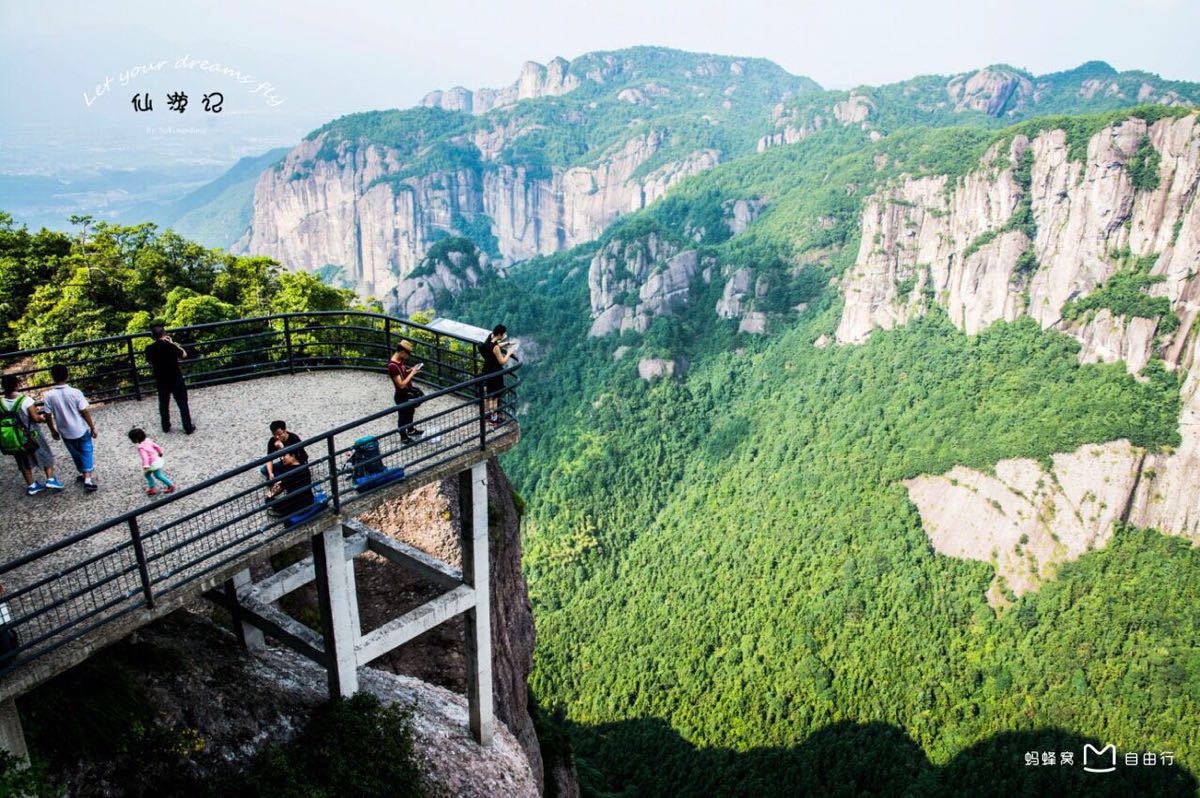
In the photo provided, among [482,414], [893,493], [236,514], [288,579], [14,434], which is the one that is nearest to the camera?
[236,514]

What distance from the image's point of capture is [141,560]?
816 cm

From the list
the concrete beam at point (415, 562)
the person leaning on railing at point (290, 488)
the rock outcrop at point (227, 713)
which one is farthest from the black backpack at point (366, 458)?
the rock outcrop at point (227, 713)

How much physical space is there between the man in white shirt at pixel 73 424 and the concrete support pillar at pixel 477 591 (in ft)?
17.1

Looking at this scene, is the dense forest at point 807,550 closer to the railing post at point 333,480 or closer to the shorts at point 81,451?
the shorts at point 81,451

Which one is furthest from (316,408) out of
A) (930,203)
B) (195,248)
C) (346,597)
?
(930,203)

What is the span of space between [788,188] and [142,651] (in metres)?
190

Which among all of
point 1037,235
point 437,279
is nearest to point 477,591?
point 1037,235

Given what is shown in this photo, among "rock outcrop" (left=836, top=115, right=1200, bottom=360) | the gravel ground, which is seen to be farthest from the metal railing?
"rock outcrop" (left=836, top=115, right=1200, bottom=360)

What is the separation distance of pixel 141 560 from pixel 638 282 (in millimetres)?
136076

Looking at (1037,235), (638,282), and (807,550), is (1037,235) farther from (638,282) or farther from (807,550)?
(638,282)

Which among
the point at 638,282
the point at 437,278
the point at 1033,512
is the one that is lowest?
the point at 1033,512

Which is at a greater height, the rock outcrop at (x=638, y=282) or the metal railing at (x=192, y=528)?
the metal railing at (x=192, y=528)

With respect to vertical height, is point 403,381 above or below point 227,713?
above

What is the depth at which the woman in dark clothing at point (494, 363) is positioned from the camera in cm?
1229
